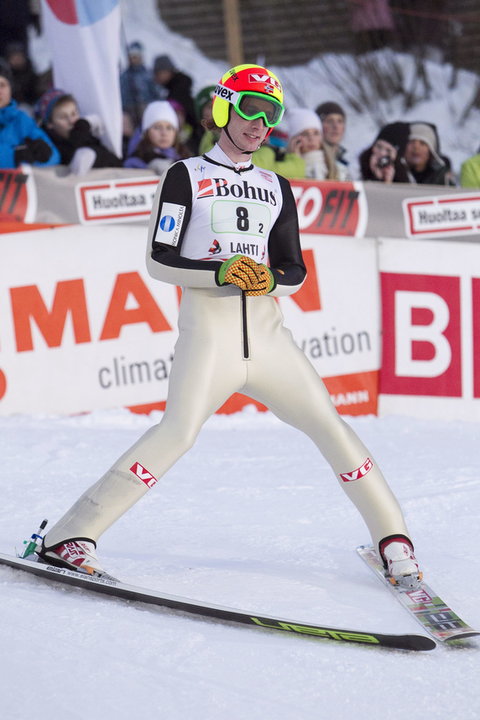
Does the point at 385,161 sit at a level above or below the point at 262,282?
above

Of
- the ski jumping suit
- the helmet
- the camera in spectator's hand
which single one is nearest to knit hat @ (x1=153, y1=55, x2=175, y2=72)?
the camera in spectator's hand

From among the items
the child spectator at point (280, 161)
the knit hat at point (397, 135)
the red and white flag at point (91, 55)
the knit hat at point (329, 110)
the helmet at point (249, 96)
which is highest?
the red and white flag at point (91, 55)

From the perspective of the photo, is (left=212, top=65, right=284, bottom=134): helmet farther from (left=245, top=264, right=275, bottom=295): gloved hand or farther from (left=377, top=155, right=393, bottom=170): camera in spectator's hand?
(left=377, top=155, right=393, bottom=170): camera in spectator's hand

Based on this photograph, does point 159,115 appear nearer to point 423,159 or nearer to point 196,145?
point 196,145

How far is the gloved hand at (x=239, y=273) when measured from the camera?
12.4 ft

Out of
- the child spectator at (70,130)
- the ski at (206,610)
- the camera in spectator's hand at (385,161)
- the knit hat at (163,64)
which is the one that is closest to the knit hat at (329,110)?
the camera in spectator's hand at (385,161)

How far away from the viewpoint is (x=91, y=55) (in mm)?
7828

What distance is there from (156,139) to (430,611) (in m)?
4.67

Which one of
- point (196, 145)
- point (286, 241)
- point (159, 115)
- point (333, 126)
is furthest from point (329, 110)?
point (286, 241)

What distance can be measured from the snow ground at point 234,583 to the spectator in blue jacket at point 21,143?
1.70 m

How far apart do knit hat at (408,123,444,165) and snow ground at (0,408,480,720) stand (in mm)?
2407

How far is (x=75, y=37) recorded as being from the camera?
25.8 feet

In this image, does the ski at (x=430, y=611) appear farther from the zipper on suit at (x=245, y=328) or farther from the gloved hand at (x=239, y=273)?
the gloved hand at (x=239, y=273)

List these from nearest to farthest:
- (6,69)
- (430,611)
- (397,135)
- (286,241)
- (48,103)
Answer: (430,611) < (286,241) < (48,103) < (397,135) < (6,69)
